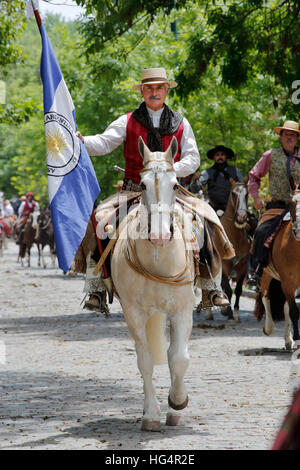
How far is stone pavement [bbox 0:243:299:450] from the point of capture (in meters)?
6.99

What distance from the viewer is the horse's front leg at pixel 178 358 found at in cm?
741

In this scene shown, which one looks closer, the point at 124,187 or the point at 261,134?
the point at 124,187

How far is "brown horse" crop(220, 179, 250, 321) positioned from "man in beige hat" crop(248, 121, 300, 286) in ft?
11.1

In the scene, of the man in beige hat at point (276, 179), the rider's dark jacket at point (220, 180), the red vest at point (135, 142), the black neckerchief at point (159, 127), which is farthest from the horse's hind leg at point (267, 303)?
the black neckerchief at point (159, 127)

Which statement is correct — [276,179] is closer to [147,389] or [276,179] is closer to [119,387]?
[119,387]

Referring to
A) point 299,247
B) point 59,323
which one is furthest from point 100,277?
point 59,323

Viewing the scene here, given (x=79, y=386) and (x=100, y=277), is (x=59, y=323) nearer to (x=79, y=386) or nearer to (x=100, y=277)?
(x=79, y=386)

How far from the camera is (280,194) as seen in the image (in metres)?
13.0

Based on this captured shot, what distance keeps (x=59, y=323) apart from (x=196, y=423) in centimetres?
948

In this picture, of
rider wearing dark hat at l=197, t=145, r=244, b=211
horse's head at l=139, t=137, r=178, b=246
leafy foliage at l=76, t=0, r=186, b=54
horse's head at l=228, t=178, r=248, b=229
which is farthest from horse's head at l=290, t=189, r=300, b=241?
rider wearing dark hat at l=197, t=145, r=244, b=211

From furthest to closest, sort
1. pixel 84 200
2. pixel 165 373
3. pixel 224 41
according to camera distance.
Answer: pixel 224 41 → pixel 165 373 → pixel 84 200

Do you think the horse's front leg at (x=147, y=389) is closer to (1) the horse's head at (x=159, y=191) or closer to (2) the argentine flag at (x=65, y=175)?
→ (2) the argentine flag at (x=65, y=175)

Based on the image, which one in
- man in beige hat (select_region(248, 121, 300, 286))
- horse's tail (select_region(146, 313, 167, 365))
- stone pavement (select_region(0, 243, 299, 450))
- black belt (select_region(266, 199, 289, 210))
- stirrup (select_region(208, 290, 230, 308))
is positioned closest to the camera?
stone pavement (select_region(0, 243, 299, 450))

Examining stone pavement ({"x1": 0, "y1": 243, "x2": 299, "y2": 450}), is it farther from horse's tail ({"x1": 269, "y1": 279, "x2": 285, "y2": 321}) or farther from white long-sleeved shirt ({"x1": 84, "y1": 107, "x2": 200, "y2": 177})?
white long-sleeved shirt ({"x1": 84, "y1": 107, "x2": 200, "y2": 177})
